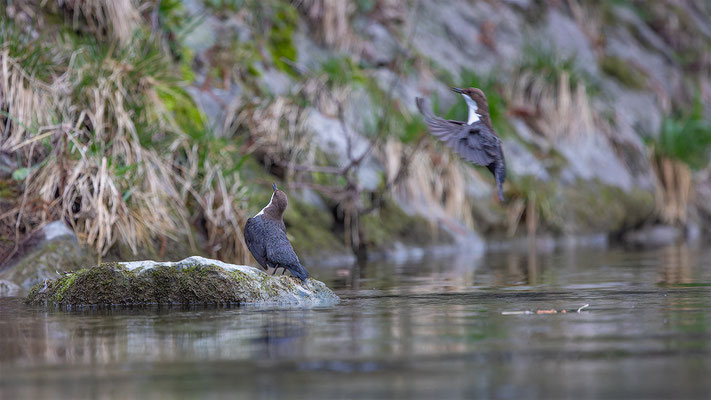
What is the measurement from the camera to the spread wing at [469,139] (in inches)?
284

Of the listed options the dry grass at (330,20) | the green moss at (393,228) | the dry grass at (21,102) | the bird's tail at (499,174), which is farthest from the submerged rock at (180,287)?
the dry grass at (330,20)

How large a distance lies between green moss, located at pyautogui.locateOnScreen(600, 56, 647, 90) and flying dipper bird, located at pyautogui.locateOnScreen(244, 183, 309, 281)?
1587 centimetres

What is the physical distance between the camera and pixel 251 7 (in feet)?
43.9

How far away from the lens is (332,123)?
1261 centimetres

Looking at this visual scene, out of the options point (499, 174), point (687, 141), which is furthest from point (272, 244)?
point (687, 141)

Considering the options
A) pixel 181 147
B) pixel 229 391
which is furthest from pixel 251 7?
pixel 229 391

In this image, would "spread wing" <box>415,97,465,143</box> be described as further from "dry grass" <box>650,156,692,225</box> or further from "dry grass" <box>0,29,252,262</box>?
"dry grass" <box>650,156,692,225</box>

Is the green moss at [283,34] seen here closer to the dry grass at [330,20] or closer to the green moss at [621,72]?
the dry grass at [330,20]

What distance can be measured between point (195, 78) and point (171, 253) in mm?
3730

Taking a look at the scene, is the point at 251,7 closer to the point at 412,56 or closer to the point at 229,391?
the point at 412,56

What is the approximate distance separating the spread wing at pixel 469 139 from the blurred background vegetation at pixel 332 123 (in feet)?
8.11

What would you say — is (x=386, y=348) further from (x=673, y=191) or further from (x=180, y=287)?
(x=673, y=191)

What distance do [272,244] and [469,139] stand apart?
2.04 metres

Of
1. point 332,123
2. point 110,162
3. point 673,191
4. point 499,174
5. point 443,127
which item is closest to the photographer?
point 443,127
